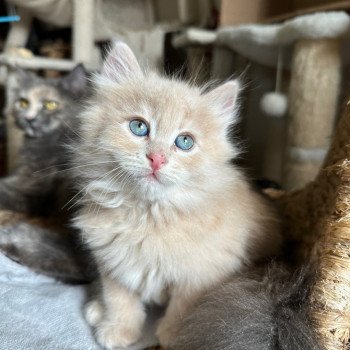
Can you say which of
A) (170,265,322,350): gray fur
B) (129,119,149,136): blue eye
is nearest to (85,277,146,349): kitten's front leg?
(170,265,322,350): gray fur

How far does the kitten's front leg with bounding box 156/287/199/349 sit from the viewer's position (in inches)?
40.5

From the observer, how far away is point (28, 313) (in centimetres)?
114

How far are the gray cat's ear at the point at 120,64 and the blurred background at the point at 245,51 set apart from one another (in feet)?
0.78

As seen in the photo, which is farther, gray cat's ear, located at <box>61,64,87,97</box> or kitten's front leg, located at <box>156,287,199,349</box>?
gray cat's ear, located at <box>61,64,87,97</box>

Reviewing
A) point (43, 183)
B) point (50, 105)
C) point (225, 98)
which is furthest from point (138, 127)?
point (50, 105)

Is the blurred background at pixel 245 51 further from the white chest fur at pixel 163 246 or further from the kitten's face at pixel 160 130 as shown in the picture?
the white chest fur at pixel 163 246

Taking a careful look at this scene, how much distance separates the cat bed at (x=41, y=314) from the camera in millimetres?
1041

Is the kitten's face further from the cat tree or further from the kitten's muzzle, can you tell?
the cat tree

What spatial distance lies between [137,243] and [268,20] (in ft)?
5.55

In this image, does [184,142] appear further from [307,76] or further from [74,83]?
[74,83]

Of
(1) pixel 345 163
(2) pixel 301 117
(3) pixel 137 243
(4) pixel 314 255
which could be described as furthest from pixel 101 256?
(2) pixel 301 117

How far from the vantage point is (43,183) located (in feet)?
5.72

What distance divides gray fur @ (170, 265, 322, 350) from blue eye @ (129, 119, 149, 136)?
414 millimetres

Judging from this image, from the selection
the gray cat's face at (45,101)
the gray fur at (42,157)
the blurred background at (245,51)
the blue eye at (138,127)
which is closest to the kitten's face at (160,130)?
the blue eye at (138,127)
